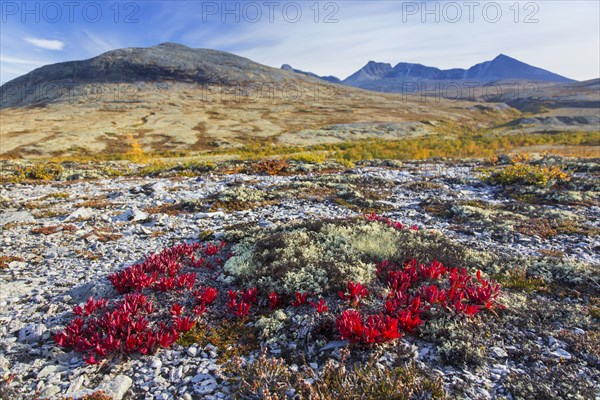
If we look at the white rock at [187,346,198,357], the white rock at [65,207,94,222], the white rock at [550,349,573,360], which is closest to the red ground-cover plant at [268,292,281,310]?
the white rock at [187,346,198,357]

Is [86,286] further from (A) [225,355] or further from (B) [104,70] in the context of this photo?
(B) [104,70]

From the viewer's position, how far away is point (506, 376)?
4.90 meters

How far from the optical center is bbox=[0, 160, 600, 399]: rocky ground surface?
5.02 metres

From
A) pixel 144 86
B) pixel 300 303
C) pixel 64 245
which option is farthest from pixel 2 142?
pixel 144 86

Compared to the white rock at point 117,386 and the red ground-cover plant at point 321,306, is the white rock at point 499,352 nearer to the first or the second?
the red ground-cover plant at point 321,306

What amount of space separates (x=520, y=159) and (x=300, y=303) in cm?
2713

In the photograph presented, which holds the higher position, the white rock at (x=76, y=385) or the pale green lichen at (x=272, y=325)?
the pale green lichen at (x=272, y=325)

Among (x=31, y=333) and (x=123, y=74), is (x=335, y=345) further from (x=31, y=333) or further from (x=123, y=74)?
(x=123, y=74)

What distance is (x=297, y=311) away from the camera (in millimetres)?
6562

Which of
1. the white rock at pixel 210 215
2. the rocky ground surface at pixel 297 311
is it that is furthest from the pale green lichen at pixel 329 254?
the white rock at pixel 210 215

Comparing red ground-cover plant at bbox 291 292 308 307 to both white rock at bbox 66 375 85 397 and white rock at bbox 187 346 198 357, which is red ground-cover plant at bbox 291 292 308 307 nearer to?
white rock at bbox 187 346 198 357

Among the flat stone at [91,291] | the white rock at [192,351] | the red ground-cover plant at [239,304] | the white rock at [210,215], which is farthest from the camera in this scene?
the white rock at [210,215]

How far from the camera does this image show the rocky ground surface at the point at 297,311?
5.02 m

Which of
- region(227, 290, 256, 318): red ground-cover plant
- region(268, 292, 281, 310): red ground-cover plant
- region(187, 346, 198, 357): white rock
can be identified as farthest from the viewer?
region(268, 292, 281, 310): red ground-cover plant
